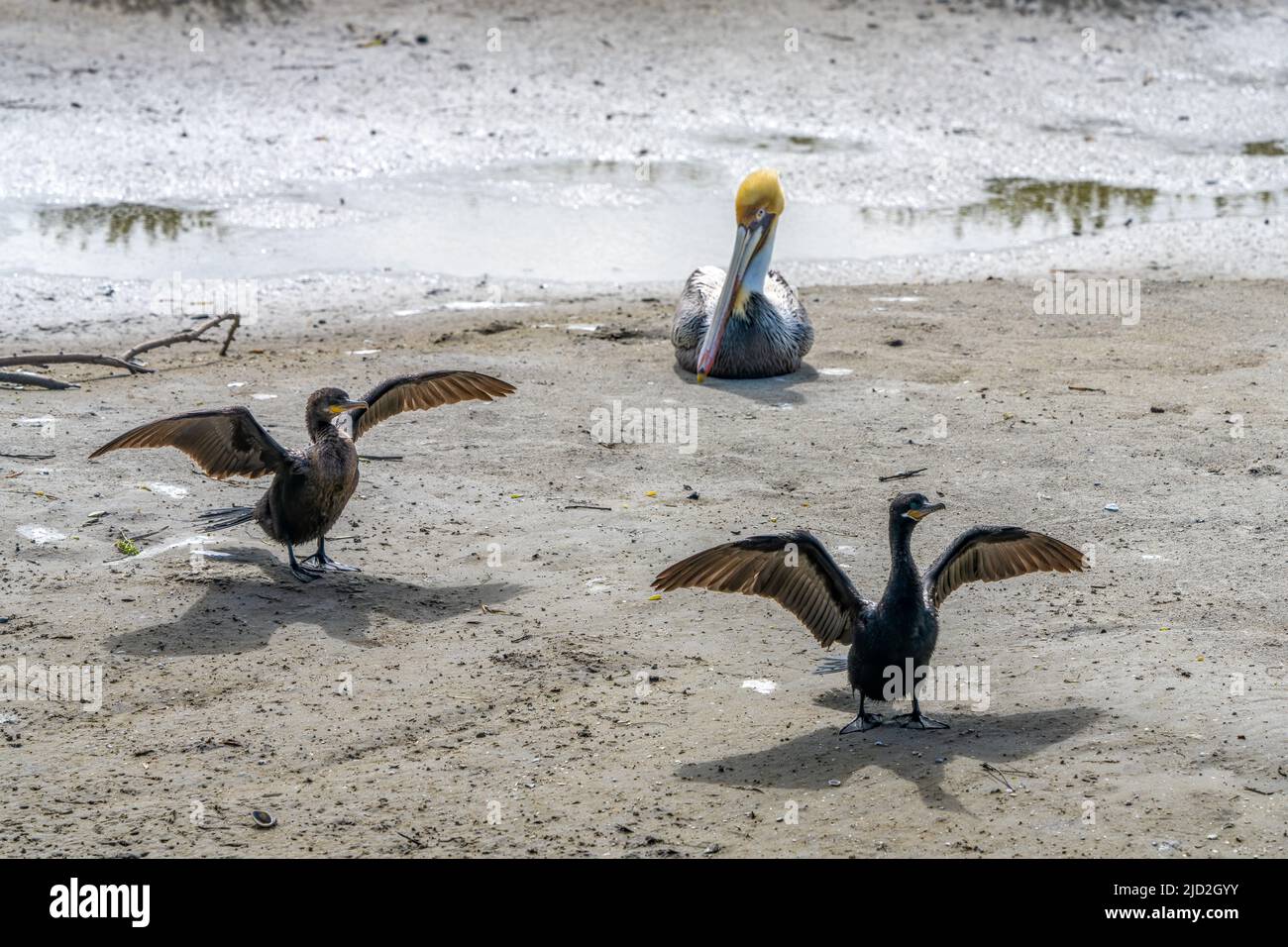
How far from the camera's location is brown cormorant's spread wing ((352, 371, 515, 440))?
7.42 meters

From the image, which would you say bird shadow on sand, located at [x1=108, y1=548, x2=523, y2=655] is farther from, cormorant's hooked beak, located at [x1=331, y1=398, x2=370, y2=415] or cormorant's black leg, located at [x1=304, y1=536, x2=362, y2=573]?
cormorant's hooked beak, located at [x1=331, y1=398, x2=370, y2=415]

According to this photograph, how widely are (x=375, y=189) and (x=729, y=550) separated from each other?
9.00 metres

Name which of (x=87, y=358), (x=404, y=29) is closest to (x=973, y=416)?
(x=87, y=358)

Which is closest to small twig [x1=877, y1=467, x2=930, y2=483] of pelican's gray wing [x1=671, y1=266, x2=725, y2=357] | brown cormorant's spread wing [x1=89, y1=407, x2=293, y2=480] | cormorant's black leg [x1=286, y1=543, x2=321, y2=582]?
pelican's gray wing [x1=671, y1=266, x2=725, y2=357]

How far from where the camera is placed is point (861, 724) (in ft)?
18.6

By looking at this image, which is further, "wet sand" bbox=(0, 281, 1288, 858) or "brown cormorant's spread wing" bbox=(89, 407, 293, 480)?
"brown cormorant's spread wing" bbox=(89, 407, 293, 480)

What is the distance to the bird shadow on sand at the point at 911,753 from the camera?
5.32 metres

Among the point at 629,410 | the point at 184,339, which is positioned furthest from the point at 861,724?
the point at 184,339

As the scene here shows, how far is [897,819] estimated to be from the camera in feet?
16.5

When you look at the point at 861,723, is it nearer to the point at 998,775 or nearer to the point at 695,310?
the point at 998,775

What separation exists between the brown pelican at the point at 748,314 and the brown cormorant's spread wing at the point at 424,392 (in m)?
2.64

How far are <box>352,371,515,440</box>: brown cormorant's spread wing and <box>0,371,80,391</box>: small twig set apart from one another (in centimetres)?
256

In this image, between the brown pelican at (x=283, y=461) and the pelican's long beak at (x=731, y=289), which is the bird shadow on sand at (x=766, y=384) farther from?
the brown pelican at (x=283, y=461)

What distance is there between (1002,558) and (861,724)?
844 millimetres
